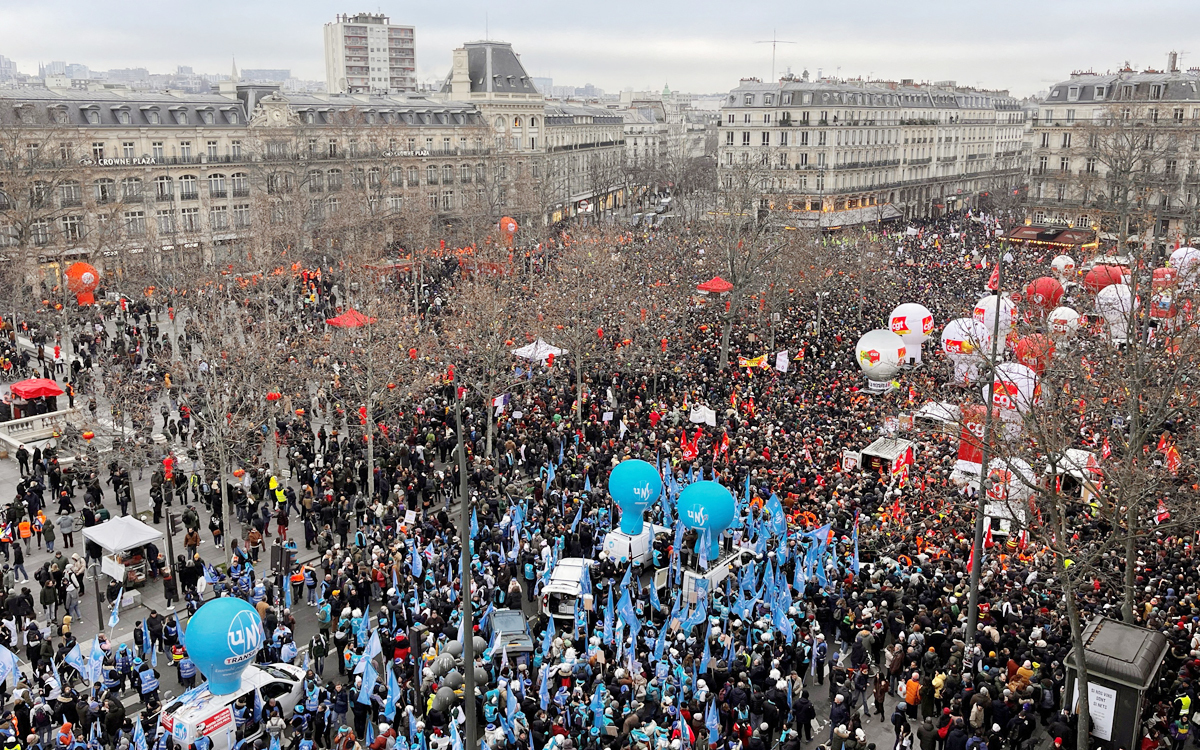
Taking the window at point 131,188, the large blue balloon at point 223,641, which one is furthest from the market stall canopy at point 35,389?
the window at point 131,188

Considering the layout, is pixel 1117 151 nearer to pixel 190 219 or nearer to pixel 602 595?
pixel 602 595

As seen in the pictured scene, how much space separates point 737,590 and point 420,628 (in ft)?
22.7

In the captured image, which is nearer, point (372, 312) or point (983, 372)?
point (983, 372)

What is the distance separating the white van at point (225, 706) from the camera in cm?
1566

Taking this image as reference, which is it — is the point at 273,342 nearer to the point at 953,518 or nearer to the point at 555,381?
the point at 555,381

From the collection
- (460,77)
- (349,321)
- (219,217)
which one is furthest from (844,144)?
(349,321)

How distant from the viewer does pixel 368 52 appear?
178375 mm

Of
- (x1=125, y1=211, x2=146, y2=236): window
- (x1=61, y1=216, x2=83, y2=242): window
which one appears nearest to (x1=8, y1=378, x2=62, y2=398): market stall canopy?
(x1=61, y1=216, x2=83, y2=242): window

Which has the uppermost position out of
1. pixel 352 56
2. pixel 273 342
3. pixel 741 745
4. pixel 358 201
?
pixel 352 56

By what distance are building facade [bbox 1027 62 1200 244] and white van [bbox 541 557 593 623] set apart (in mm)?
50453

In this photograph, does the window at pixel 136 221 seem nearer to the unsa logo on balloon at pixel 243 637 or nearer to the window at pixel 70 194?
the window at pixel 70 194

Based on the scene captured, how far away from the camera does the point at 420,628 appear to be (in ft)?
60.4

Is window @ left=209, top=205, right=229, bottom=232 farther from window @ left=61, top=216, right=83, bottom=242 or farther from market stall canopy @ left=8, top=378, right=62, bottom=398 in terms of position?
market stall canopy @ left=8, top=378, right=62, bottom=398

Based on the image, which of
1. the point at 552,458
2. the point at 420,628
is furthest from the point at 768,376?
the point at 420,628
